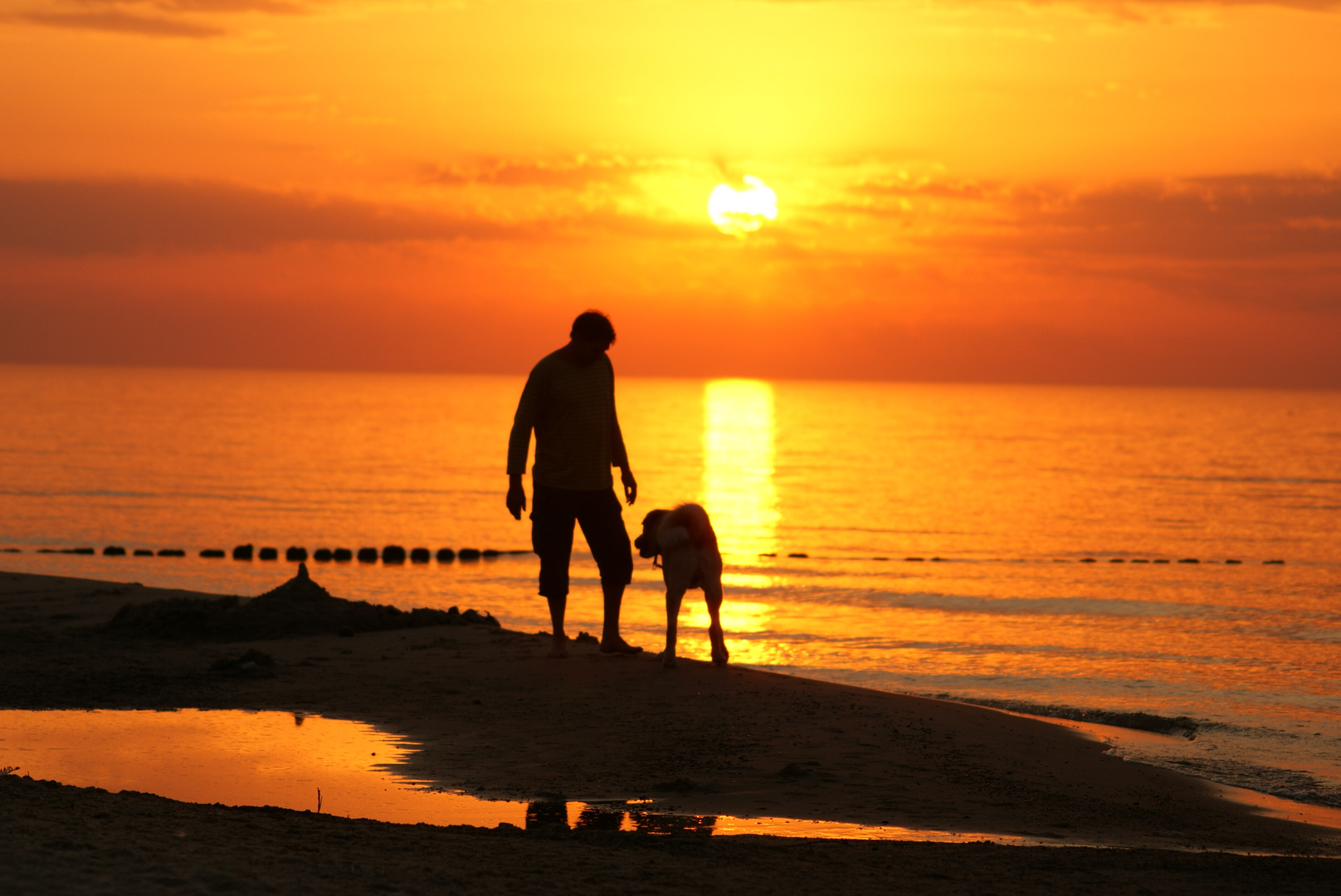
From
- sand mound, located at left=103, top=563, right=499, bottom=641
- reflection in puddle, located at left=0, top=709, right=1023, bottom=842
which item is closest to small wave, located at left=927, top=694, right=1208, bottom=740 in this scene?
sand mound, located at left=103, top=563, right=499, bottom=641

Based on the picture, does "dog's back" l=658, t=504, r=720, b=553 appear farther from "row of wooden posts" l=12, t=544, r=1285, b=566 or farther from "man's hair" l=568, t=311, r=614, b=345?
"row of wooden posts" l=12, t=544, r=1285, b=566

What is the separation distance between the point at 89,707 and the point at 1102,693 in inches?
378

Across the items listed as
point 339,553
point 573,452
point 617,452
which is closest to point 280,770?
point 573,452

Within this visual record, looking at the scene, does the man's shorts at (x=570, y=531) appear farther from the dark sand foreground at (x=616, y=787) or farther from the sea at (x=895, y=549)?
the sea at (x=895, y=549)

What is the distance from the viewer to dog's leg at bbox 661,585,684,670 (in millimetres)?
9383

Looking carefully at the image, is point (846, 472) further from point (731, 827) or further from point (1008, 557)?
point (731, 827)

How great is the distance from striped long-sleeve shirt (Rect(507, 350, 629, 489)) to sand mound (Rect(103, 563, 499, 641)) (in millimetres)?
3286

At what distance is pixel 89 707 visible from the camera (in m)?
8.41

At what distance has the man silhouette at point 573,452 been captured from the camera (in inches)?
368

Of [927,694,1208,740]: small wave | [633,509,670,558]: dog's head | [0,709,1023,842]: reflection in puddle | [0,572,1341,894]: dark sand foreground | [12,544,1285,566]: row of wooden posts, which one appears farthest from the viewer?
[12,544,1285,566]: row of wooden posts

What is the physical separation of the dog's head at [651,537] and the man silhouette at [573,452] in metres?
0.27

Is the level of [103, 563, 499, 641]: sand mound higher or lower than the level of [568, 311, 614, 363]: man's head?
lower

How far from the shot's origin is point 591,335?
→ 9.34 m

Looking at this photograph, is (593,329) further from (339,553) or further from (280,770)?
(339,553)
